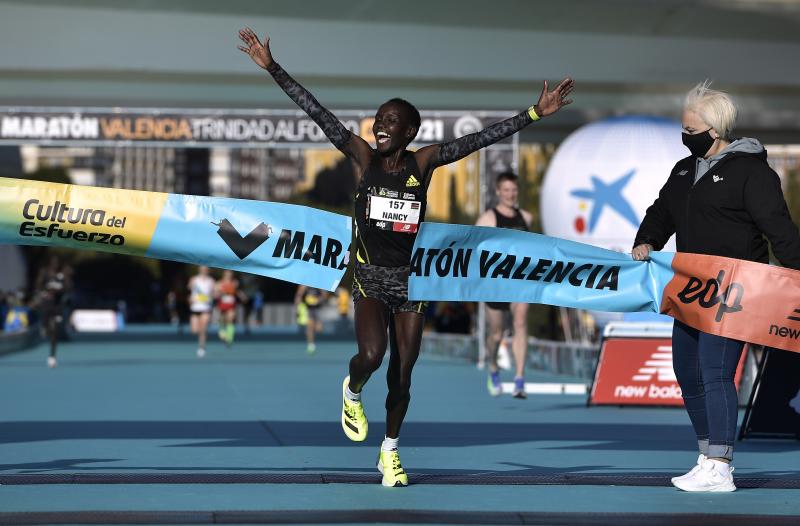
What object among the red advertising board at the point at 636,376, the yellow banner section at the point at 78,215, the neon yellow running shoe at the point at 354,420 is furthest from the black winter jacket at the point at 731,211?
the red advertising board at the point at 636,376

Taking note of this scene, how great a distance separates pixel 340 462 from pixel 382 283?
1.61 metres

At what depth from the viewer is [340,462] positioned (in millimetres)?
9523

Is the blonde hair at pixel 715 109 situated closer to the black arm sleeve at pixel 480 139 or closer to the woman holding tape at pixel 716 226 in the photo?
the woman holding tape at pixel 716 226

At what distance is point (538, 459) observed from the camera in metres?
10.0

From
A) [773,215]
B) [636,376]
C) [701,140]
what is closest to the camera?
[773,215]

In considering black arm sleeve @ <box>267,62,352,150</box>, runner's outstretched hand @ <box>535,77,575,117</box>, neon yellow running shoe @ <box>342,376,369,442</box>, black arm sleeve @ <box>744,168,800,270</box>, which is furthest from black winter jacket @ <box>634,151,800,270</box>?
neon yellow running shoe @ <box>342,376,369,442</box>

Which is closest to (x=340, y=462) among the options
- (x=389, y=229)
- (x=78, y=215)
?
(x=389, y=229)

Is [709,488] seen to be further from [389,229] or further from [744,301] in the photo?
[389,229]

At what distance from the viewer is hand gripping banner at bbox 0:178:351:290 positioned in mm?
8977

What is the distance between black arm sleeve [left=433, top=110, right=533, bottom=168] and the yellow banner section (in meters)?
1.72

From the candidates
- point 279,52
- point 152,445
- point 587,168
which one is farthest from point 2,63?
point 152,445

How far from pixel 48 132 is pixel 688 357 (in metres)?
19.6

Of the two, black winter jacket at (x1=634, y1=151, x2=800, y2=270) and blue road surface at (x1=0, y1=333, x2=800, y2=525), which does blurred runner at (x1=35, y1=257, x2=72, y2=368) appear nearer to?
blue road surface at (x1=0, y1=333, x2=800, y2=525)

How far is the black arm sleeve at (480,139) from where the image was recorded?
843 cm
